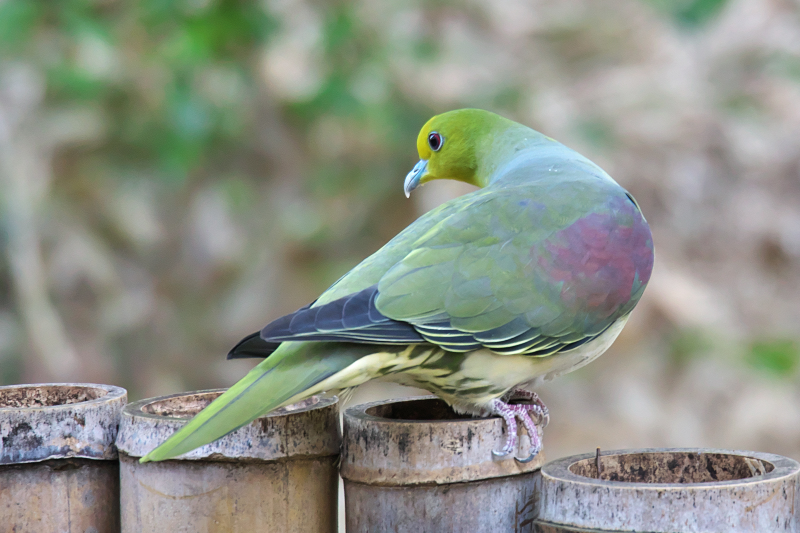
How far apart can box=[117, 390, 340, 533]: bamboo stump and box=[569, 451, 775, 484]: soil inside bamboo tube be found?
51 cm

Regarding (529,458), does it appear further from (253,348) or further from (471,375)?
(253,348)

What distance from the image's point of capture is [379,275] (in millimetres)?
1756

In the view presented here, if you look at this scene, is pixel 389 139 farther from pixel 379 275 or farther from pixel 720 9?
pixel 379 275

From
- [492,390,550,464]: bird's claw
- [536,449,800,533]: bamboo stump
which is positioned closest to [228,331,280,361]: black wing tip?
[492,390,550,464]: bird's claw

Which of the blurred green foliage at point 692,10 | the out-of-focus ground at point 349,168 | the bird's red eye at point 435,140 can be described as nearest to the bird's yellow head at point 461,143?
the bird's red eye at point 435,140

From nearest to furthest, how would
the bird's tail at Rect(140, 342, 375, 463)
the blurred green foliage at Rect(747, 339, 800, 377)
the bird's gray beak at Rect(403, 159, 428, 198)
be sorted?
the bird's tail at Rect(140, 342, 375, 463) → the bird's gray beak at Rect(403, 159, 428, 198) → the blurred green foliage at Rect(747, 339, 800, 377)

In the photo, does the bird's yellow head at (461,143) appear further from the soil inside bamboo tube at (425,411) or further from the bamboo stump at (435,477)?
the bamboo stump at (435,477)

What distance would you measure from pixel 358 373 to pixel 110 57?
4.38 m

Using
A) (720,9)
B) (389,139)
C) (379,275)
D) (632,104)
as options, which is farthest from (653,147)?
(379,275)

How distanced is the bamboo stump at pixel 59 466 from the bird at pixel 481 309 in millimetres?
314

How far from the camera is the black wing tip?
1.75 meters

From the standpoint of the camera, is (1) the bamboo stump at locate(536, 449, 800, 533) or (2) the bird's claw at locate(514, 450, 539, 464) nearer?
(1) the bamboo stump at locate(536, 449, 800, 533)

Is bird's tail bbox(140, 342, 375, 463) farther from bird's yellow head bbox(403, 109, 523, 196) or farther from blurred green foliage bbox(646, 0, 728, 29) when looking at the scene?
blurred green foliage bbox(646, 0, 728, 29)

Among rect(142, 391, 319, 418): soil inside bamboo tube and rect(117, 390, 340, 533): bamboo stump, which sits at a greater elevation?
rect(142, 391, 319, 418): soil inside bamboo tube
